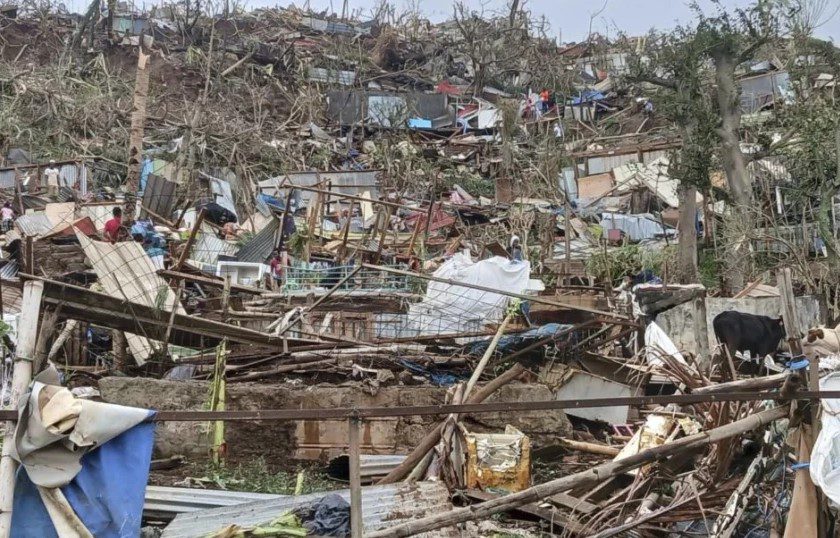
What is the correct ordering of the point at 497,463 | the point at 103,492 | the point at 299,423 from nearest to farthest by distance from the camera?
the point at 103,492, the point at 497,463, the point at 299,423

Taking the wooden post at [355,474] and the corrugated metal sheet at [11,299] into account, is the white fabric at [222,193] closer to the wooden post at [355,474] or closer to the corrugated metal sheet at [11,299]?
the corrugated metal sheet at [11,299]

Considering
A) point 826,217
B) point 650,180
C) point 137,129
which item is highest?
point 137,129

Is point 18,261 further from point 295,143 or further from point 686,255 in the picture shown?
point 295,143

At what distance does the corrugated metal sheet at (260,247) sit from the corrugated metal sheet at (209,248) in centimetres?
55

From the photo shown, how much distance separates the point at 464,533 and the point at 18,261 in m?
9.34

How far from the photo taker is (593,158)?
23000 millimetres

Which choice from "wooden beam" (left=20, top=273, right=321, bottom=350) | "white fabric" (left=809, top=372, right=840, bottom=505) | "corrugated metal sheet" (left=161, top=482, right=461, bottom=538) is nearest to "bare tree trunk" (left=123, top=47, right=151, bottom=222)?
"wooden beam" (left=20, top=273, right=321, bottom=350)

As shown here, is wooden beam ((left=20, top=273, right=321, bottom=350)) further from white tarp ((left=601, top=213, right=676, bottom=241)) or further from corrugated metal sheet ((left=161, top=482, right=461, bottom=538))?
white tarp ((left=601, top=213, right=676, bottom=241))

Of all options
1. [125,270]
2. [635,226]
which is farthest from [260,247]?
[635,226]

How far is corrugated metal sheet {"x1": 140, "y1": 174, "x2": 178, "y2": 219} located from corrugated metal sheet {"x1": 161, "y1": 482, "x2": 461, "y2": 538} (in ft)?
40.0

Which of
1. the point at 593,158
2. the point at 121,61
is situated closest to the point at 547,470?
the point at 593,158

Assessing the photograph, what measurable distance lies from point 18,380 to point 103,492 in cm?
55

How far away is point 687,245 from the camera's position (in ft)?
47.2

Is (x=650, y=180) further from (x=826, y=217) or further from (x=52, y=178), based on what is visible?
(x=52, y=178)
